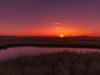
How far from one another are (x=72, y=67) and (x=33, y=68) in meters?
1.84

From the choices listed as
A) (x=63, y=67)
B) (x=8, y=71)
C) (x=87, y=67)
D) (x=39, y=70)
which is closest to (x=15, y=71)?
(x=8, y=71)

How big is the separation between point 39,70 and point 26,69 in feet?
2.04

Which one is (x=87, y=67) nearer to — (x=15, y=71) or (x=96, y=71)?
(x=96, y=71)

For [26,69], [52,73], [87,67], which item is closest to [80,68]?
[87,67]

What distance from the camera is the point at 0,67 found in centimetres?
1312

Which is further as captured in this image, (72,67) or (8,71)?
(72,67)

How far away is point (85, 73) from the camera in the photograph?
12109 millimetres

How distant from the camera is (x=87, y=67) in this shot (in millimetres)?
13047

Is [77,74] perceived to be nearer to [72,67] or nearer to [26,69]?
[72,67]

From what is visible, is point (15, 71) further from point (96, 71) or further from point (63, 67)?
point (96, 71)

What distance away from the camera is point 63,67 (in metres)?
13.0

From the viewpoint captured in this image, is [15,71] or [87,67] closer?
[15,71]

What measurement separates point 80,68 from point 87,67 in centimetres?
46

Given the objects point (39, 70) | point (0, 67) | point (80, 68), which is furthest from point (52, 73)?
point (0, 67)
